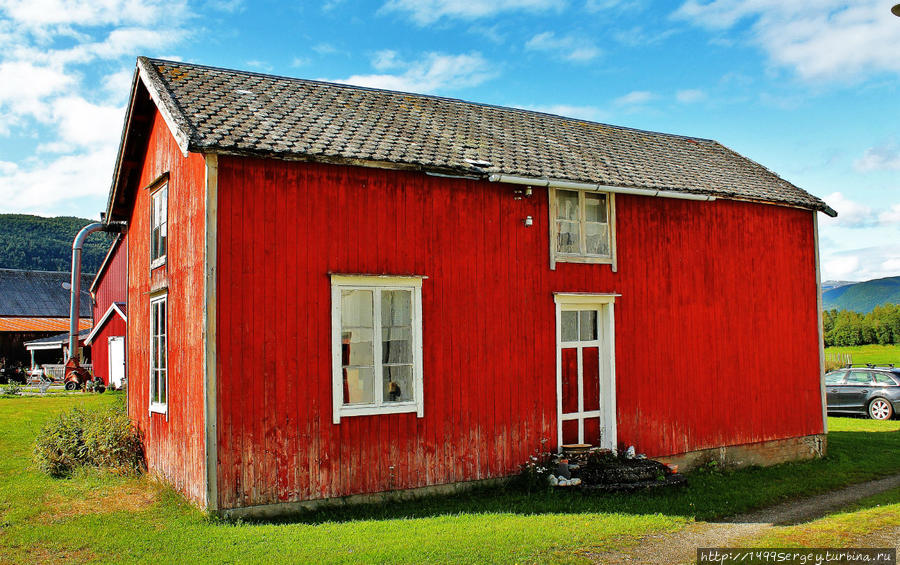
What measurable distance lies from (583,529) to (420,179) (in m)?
5.34

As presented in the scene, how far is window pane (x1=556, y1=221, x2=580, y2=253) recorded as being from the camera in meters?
11.9

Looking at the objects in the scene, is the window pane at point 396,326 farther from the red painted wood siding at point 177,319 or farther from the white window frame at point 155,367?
the white window frame at point 155,367

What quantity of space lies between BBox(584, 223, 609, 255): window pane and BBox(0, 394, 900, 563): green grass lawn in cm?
403

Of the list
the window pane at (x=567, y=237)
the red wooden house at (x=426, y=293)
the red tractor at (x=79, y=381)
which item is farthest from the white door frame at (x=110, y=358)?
the window pane at (x=567, y=237)

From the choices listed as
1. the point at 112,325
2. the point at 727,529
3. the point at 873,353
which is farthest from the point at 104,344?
the point at 873,353

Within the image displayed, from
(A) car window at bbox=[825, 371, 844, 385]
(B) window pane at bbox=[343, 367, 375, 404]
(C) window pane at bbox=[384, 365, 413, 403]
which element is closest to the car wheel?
(A) car window at bbox=[825, 371, 844, 385]

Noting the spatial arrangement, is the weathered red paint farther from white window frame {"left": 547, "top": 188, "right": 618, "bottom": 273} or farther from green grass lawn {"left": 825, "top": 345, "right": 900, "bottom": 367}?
green grass lawn {"left": 825, "top": 345, "right": 900, "bottom": 367}

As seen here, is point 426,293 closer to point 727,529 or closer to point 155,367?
point 155,367

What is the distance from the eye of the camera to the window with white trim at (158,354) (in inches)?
447

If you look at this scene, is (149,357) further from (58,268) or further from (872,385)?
(58,268)

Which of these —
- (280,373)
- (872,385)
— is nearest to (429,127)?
(280,373)

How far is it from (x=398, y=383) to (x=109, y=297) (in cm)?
2810

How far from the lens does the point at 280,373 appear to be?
→ 31.0 feet

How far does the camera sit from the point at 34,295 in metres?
48.2
